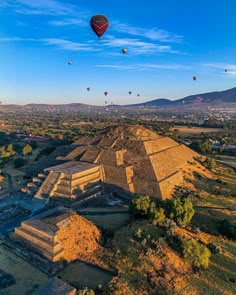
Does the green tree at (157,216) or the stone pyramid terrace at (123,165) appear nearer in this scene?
the green tree at (157,216)

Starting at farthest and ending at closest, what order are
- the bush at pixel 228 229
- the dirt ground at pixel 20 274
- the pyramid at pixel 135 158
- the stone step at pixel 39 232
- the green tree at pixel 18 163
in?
the green tree at pixel 18 163 → the pyramid at pixel 135 158 → the bush at pixel 228 229 → the stone step at pixel 39 232 → the dirt ground at pixel 20 274

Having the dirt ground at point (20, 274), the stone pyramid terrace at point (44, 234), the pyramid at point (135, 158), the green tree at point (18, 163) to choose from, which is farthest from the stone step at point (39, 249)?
the green tree at point (18, 163)

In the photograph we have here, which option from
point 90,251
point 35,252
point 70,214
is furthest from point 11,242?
point 90,251

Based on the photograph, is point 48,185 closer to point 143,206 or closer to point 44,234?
point 44,234

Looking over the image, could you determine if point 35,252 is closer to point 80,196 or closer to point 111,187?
point 80,196

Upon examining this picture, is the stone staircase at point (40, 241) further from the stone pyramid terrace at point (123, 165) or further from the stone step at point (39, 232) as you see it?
the stone pyramid terrace at point (123, 165)

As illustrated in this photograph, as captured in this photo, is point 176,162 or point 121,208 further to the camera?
point 176,162
